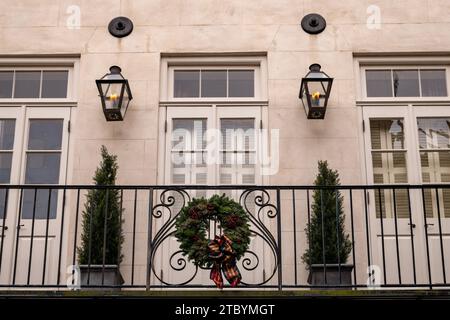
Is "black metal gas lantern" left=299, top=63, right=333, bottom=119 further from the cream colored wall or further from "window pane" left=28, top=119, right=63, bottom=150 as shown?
"window pane" left=28, top=119, right=63, bottom=150

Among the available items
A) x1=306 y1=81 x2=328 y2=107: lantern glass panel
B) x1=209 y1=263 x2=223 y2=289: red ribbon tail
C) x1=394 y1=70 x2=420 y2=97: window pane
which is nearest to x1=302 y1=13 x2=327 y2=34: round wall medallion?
x1=306 y1=81 x2=328 y2=107: lantern glass panel

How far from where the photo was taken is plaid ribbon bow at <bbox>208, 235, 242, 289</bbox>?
27.7 ft

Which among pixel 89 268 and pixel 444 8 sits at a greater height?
pixel 444 8

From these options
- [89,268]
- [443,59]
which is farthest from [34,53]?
[443,59]

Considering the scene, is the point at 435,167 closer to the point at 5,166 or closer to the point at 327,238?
the point at 327,238

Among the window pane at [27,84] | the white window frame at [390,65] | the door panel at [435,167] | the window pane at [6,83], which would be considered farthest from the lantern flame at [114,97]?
the door panel at [435,167]

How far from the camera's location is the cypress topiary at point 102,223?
943 centimetres

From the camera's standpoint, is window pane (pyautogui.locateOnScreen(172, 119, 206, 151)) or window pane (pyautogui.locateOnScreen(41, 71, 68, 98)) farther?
window pane (pyautogui.locateOnScreen(41, 71, 68, 98))

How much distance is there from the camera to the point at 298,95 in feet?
34.4

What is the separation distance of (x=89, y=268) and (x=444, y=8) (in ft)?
18.5

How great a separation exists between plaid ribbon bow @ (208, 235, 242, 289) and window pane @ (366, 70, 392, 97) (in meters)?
3.32

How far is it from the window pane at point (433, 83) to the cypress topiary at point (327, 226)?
1766mm
